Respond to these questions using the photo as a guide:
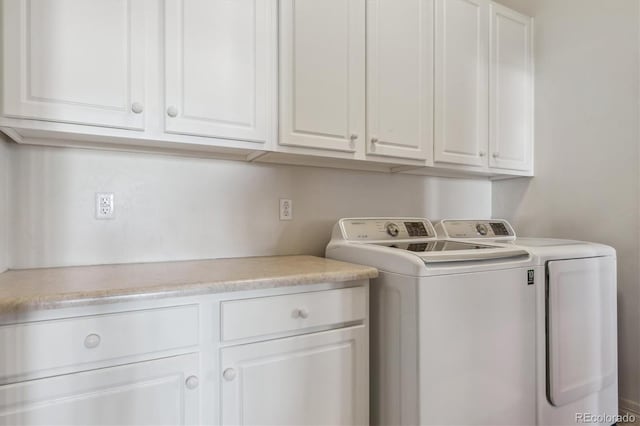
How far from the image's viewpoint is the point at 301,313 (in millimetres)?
1285

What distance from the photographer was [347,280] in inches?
53.6

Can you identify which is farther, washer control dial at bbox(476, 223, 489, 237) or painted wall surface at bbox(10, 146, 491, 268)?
washer control dial at bbox(476, 223, 489, 237)

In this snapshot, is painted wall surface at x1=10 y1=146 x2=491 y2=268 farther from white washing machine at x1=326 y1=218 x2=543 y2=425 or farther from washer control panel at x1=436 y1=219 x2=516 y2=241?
white washing machine at x1=326 y1=218 x2=543 y2=425

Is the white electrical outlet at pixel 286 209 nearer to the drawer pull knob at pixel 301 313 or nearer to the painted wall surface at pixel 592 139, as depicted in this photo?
the drawer pull knob at pixel 301 313

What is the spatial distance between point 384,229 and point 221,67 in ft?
3.61

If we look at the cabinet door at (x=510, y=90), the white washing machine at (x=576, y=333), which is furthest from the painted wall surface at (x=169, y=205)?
the white washing machine at (x=576, y=333)

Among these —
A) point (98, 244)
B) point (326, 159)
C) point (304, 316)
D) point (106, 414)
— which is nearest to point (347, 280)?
point (304, 316)

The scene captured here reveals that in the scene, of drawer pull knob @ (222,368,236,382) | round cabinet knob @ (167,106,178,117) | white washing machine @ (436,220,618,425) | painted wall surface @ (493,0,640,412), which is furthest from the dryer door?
round cabinet knob @ (167,106,178,117)

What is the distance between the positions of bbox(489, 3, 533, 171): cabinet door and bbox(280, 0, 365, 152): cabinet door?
37.5 inches

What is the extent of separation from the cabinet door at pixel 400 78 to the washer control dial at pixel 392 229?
0.37 metres

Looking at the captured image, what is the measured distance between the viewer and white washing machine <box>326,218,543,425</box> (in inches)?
52.4

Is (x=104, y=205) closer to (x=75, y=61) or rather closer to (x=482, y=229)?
(x=75, y=61)

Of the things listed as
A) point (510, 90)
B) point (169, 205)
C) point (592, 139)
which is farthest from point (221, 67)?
point (592, 139)

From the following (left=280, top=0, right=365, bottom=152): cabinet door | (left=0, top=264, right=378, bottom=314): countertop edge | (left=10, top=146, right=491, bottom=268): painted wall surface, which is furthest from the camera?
(left=280, top=0, right=365, bottom=152): cabinet door
